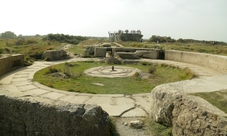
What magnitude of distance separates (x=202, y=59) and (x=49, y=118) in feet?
33.5

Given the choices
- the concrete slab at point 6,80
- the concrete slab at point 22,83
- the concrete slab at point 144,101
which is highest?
the concrete slab at point 6,80

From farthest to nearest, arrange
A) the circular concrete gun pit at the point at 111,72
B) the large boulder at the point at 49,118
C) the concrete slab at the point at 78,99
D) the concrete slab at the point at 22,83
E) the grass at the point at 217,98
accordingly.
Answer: the circular concrete gun pit at the point at 111,72 → the concrete slab at the point at 22,83 → the concrete slab at the point at 78,99 → the large boulder at the point at 49,118 → the grass at the point at 217,98

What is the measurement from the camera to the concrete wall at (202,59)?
879cm

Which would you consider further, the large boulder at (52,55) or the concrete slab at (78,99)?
the large boulder at (52,55)

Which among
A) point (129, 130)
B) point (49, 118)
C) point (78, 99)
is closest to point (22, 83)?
point (78, 99)

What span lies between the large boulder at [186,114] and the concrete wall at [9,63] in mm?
7892

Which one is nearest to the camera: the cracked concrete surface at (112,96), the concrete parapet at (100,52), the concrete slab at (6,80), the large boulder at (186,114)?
the large boulder at (186,114)

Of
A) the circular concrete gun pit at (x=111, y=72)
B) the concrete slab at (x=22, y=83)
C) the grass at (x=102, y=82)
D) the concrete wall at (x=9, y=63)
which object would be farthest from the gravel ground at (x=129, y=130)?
the concrete wall at (x=9, y=63)

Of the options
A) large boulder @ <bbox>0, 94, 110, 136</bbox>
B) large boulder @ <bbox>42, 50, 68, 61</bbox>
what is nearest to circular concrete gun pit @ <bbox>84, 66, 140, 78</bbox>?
large boulder @ <bbox>42, 50, 68, 61</bbox>

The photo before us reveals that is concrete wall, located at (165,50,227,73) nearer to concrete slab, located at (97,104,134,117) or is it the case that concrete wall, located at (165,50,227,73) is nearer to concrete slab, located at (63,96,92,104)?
concrete slab, located at (97,104,134,117)

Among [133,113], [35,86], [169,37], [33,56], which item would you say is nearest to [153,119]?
[133,113]

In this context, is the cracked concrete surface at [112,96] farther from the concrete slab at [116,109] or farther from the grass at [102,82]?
the grass at [102,82]

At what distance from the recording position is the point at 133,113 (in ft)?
15.0

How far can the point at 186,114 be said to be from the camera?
306cm
